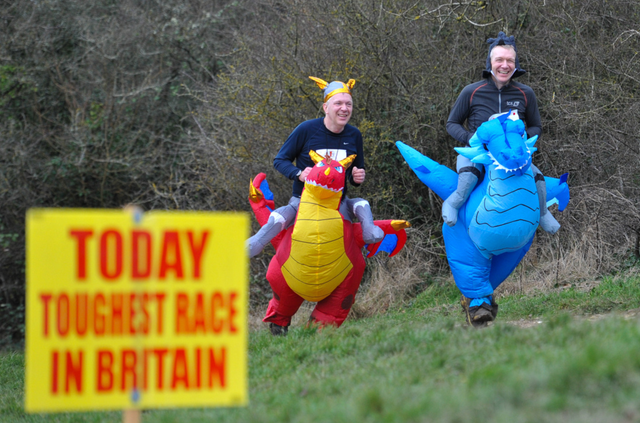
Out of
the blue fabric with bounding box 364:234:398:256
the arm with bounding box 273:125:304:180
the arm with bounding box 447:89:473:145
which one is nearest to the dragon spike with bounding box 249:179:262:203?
the arm with bounding box 273:125:304:180

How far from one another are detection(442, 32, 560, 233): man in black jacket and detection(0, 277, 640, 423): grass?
3.87 ft

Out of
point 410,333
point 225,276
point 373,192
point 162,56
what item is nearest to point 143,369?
point 225,276

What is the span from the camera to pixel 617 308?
6.29 m

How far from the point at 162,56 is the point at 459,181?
10.4 metres

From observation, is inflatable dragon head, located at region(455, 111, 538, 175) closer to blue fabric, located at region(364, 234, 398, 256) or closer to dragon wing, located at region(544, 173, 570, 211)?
dragon wing, located at region(544, 173, 570, 211)

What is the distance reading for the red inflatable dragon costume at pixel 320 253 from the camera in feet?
18.3

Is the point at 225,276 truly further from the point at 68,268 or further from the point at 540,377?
the point at 540,377

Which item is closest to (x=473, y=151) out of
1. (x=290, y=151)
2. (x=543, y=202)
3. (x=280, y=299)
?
(x=543, y=202)

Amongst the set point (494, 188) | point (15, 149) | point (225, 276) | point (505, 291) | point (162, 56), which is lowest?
point (505, 291)

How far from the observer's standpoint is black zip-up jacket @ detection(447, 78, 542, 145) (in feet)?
18.9

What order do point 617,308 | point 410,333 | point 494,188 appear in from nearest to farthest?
1. point 410,333
2. point 494,188
3. point 617,308

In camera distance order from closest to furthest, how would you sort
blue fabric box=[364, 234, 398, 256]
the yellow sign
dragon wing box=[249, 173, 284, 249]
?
the yellow sign → dragon wing box=[249, 173, 284, 249] → blue fabric box=[364, 234, 398, 256]

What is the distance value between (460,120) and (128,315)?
3864 millimetres

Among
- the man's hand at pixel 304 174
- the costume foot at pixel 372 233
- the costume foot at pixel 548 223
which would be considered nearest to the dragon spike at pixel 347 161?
the man's hand at pixel 304 174
